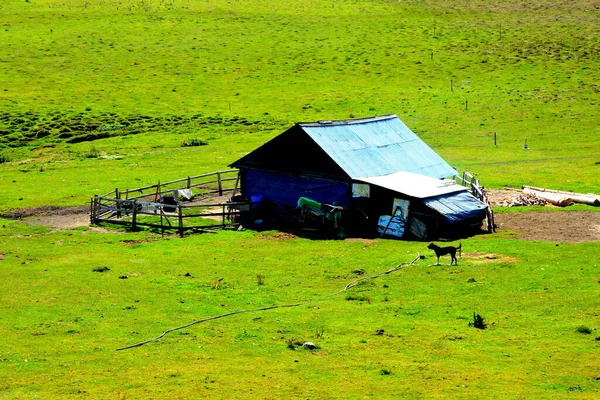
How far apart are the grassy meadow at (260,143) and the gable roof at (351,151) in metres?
4.10

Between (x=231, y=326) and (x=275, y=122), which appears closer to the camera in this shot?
(x=231, y=326)

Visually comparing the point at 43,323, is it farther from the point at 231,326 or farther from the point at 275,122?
the point at 275,122

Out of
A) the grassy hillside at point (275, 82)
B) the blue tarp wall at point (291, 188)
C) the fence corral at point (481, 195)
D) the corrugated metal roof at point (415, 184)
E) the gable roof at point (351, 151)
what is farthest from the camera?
the grassy hillside at point (275, 82)

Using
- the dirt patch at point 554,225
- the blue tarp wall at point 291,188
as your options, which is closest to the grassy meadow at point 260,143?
the dirt patch at point 554,225

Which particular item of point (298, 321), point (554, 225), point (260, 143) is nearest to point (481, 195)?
point (554, 225)

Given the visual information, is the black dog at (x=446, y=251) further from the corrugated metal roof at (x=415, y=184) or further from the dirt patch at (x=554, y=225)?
the dirt patch at (x=554, y=225)

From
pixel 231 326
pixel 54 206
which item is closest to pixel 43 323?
pixel 231 326

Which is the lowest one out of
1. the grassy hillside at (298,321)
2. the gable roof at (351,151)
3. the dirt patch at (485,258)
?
the grassy hillside at (298,321)

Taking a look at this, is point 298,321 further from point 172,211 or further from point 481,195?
point 172,211

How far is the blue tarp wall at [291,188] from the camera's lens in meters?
42.2

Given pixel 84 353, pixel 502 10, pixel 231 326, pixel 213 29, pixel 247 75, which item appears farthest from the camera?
pixel 502 10

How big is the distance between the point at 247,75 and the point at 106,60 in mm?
15699

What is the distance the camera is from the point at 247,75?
9656cm

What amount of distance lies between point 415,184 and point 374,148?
171 inches
